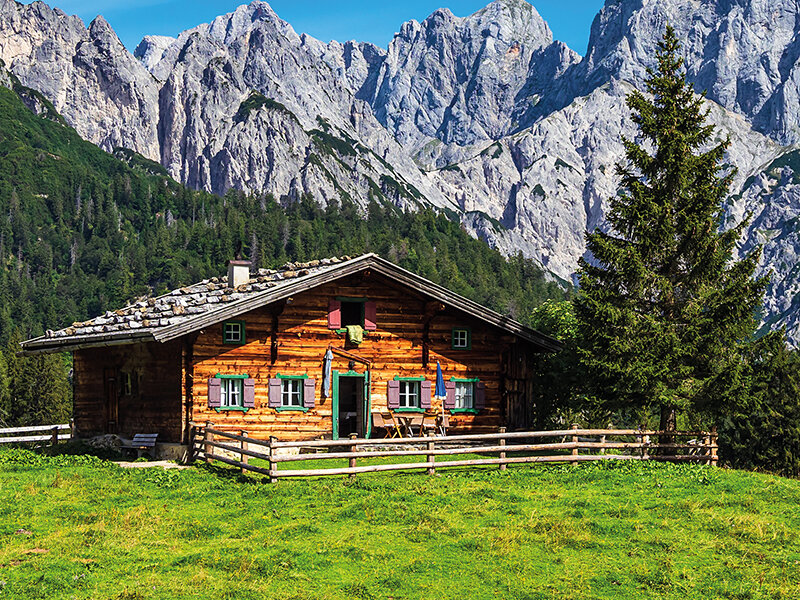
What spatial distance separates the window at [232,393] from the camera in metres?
28.7

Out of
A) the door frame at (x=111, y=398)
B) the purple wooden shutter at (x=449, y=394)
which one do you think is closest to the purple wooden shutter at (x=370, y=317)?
the purple wooden shutter at (x=449, y=394)

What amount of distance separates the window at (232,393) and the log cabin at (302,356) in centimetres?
3

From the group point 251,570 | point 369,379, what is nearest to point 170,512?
point 251,570

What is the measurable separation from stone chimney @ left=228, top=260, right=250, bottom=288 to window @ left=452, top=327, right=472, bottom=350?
7.75 m

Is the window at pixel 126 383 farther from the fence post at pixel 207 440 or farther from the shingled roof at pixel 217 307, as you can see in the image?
the fence post at pixel 207 440

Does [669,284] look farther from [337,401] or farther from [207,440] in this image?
[207,440]

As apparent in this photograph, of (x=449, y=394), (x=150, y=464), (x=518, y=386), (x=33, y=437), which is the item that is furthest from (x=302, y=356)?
(x=33, y=437)

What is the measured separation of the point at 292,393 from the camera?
2970 centimetres

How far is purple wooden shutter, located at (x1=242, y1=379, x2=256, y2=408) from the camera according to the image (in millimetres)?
28828

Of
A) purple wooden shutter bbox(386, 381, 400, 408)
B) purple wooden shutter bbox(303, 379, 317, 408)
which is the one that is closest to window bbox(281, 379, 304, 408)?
purple wooden shutter bbox(303, 379, 317, 408)

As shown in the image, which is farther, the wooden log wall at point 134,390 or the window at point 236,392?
the window at point 236,392

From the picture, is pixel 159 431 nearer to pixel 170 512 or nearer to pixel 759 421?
pixel 170 512

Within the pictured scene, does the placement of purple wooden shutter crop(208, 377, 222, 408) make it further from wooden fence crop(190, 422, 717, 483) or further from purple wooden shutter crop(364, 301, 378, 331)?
purple wooden shutter crop(364, 301, 378, 331)

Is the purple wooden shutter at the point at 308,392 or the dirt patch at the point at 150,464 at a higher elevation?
the purple wooden shutter at the point at 308,392
